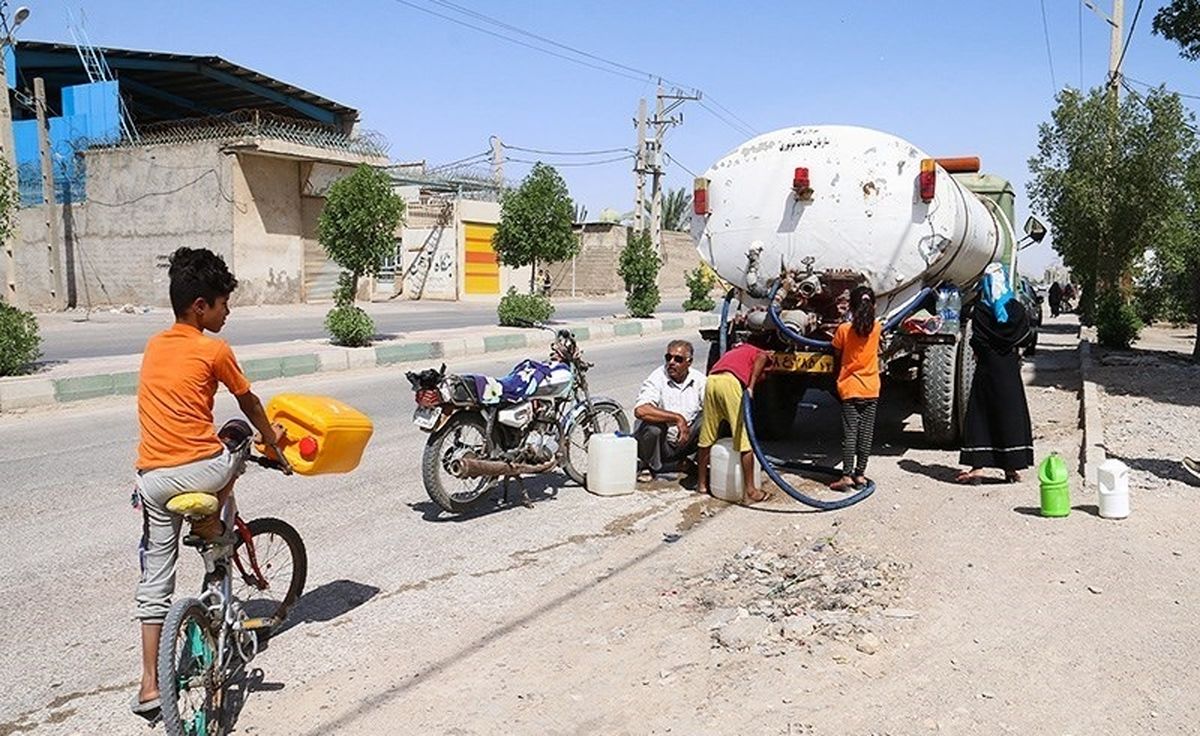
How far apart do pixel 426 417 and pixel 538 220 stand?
2186 cm

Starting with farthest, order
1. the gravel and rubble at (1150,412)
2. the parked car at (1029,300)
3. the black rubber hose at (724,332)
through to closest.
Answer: the parked car at (1029,300) < the black rubber hose at (724,332) < the gravel and rubble at (1150,412)

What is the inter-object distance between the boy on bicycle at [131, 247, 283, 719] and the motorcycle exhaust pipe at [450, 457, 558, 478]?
8.84 ft

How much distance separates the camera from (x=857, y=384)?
22.4 feet

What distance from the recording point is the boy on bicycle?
3229mm

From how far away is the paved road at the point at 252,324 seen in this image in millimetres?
17356

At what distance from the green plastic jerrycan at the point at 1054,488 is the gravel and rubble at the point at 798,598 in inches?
55.4

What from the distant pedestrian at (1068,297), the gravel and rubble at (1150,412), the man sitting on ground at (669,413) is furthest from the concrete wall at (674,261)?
the man sitting on ground at (669,413)

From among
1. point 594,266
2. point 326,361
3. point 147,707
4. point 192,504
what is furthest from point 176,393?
point 594,266

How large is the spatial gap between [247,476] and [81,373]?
6570 millimetres

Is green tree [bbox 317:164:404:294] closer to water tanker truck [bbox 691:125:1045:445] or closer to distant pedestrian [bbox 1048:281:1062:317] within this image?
water tanker truck [bbox 691:125:1045:445]

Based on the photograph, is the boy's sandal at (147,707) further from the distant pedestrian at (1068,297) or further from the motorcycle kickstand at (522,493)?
the distant pedestrian at (1068,297)

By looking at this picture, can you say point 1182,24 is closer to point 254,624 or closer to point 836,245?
point 836,245

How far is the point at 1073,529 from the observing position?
556 centimetres

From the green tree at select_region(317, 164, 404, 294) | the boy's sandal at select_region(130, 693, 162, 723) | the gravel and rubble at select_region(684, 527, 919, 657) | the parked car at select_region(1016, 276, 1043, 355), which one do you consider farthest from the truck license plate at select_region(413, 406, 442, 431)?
the green tree at select_region(317, 164, 404, 294)
